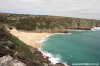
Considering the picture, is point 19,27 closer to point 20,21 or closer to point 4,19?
point 20,21

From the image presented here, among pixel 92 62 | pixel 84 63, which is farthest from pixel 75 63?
pixel 92 62

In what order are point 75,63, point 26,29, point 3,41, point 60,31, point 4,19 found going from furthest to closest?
point 4,19, point 60,31, point 26,29, point 75,63, point 3,41

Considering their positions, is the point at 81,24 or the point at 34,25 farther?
the point at 81,24

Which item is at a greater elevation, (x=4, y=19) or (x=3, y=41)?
(x=4, y=19)

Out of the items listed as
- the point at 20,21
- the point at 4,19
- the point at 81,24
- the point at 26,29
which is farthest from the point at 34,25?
the point at 81,24

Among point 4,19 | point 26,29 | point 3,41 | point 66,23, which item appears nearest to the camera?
point 3,41

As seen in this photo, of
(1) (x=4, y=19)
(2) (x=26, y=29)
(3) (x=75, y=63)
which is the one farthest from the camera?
(1) (x=4, y=19)

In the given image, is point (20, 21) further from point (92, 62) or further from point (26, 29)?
point (92, 62)

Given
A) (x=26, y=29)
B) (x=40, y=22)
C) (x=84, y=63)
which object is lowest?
(x=84, y=63)

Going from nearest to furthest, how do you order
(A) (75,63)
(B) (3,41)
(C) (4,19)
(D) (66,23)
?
(B) (3,41)
(A) (75,63)
(C) (4,19)
(D) (66,23)
